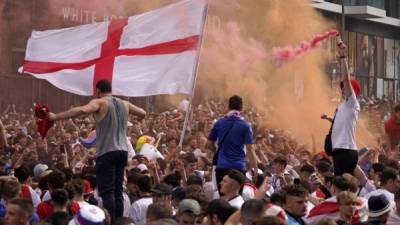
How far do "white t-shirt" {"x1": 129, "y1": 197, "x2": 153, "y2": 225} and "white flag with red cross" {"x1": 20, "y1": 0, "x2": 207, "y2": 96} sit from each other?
3.25 meters

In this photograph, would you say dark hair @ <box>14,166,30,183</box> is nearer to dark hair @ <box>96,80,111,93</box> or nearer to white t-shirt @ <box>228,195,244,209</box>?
dark hair @ <box>96,80,111,93</box>

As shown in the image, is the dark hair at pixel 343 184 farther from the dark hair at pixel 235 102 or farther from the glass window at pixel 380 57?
the glass window at pixel 380 57

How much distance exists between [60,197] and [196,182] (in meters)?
2.38

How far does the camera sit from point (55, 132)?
19.5 meters

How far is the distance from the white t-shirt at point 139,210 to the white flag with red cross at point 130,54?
3.25m

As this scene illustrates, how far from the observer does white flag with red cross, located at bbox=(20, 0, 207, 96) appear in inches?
515

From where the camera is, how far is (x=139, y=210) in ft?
31.6

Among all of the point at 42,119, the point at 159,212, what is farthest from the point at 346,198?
the point at 42,119

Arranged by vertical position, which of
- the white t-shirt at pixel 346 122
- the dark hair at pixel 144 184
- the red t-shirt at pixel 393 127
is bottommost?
the dark hair at pixel 144 184

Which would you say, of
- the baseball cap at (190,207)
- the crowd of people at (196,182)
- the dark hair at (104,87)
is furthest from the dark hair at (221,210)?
the dark hair at (104,87)

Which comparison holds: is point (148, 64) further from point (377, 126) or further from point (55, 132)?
point (377, 126)

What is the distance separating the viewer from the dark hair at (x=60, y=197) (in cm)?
844

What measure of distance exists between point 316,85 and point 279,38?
178 centimetres

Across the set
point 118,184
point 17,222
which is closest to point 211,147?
point 118,184
